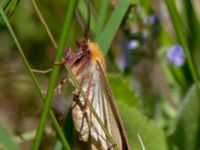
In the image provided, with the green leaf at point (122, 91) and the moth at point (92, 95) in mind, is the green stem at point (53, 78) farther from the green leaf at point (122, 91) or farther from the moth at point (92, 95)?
the green leaf at point (122, 91)

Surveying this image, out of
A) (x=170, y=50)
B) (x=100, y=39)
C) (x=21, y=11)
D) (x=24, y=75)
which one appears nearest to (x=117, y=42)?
(x=21, y=11)

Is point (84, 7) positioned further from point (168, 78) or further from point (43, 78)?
point (168, 78)

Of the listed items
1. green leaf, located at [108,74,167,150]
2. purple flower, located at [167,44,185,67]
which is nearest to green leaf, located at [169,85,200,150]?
green leaf, located at [108,74,167,150]

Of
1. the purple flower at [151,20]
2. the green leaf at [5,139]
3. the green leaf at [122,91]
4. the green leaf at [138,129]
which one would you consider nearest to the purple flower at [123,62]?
the purple flower at [151,20]

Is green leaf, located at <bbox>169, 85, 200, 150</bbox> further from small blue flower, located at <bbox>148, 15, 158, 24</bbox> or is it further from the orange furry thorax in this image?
small blue flower, located at <bbox>148, 15, 158, 24</bbox>

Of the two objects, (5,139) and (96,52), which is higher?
(96,52)

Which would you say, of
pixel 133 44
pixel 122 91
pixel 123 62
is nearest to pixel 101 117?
pixel 122 91

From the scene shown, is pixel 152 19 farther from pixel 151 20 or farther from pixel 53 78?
pixel 53 78
